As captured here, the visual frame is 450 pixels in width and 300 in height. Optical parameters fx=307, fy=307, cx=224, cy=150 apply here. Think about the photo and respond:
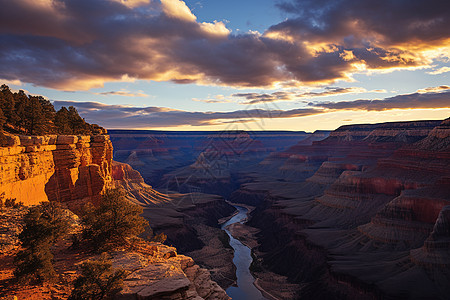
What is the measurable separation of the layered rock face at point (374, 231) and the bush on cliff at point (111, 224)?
3788cm

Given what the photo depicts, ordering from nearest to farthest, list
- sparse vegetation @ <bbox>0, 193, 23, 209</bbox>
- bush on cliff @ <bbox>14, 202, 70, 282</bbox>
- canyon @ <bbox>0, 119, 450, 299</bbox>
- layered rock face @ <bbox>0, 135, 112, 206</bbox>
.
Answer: bush on cliff @ <bbox>14, 202, 70, 282</bbox> < sparse vegetation @ <bbox>0, 193, 23, 209</bbox> < layered rock face @ <bbox>0, 135, 112, 206</bbox> < canyon @ <bbox>0, 119, 450, 299</bbox>

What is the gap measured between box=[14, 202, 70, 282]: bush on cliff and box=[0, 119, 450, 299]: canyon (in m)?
4.71

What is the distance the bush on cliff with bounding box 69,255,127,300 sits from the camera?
15312 mm

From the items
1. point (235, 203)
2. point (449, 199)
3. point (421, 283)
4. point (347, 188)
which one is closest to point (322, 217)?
point (347, 188)

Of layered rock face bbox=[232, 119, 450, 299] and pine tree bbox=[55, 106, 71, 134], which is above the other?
pine tree bbox=[55, 106, 71, 134]

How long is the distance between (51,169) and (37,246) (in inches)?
545

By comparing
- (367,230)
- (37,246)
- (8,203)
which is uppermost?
(8,203)

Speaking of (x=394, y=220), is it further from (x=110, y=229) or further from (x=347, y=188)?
(x=110, y=229)

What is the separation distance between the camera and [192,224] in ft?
337

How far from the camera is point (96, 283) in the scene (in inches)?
629

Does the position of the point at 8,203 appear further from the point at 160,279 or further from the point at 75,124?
the point at 75,124

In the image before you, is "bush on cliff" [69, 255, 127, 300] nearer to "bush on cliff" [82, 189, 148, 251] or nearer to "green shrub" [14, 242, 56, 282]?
"green shrub" [14, 242, 56, 282]

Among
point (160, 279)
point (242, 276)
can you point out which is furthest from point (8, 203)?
point (242, 276)

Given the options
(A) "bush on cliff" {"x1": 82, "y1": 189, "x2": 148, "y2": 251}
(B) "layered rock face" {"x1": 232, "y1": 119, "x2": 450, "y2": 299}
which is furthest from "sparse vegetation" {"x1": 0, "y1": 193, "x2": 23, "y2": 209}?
(B) "layered rock face" {"x1": 232, "y1": 119, "x2": 450, "y2": 299}
